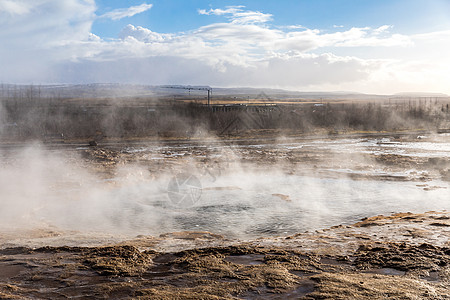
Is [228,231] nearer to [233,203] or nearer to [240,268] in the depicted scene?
[233,203]

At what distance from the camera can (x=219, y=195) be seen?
42.7 ft

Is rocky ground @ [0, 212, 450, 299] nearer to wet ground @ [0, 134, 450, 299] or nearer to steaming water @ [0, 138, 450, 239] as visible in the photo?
wet ground @ [0, 134, 450, 299]

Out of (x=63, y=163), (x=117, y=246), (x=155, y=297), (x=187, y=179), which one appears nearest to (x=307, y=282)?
(x=155, y=297)

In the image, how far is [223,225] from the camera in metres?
9.65

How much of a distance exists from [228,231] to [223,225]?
0.50 m

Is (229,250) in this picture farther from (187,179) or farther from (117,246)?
(187,179)

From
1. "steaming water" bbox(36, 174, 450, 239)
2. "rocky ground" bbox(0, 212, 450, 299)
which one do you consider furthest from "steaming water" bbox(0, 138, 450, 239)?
"rocky ground" bbox(0, 212, 450, 299)

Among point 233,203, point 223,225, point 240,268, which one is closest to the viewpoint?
point 240,268

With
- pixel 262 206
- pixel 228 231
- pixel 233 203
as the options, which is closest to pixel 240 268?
pixel 228 231

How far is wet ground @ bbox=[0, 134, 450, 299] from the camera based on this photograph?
18.7 feet

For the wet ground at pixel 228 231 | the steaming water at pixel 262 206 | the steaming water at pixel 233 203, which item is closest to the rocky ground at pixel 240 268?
the wet ground at pixel 228 231

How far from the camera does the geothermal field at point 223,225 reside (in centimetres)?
576

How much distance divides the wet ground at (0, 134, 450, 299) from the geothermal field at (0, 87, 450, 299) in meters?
0.03

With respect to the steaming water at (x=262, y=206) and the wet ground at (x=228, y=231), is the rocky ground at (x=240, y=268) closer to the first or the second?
the wet ground at (x=228, y=231)
